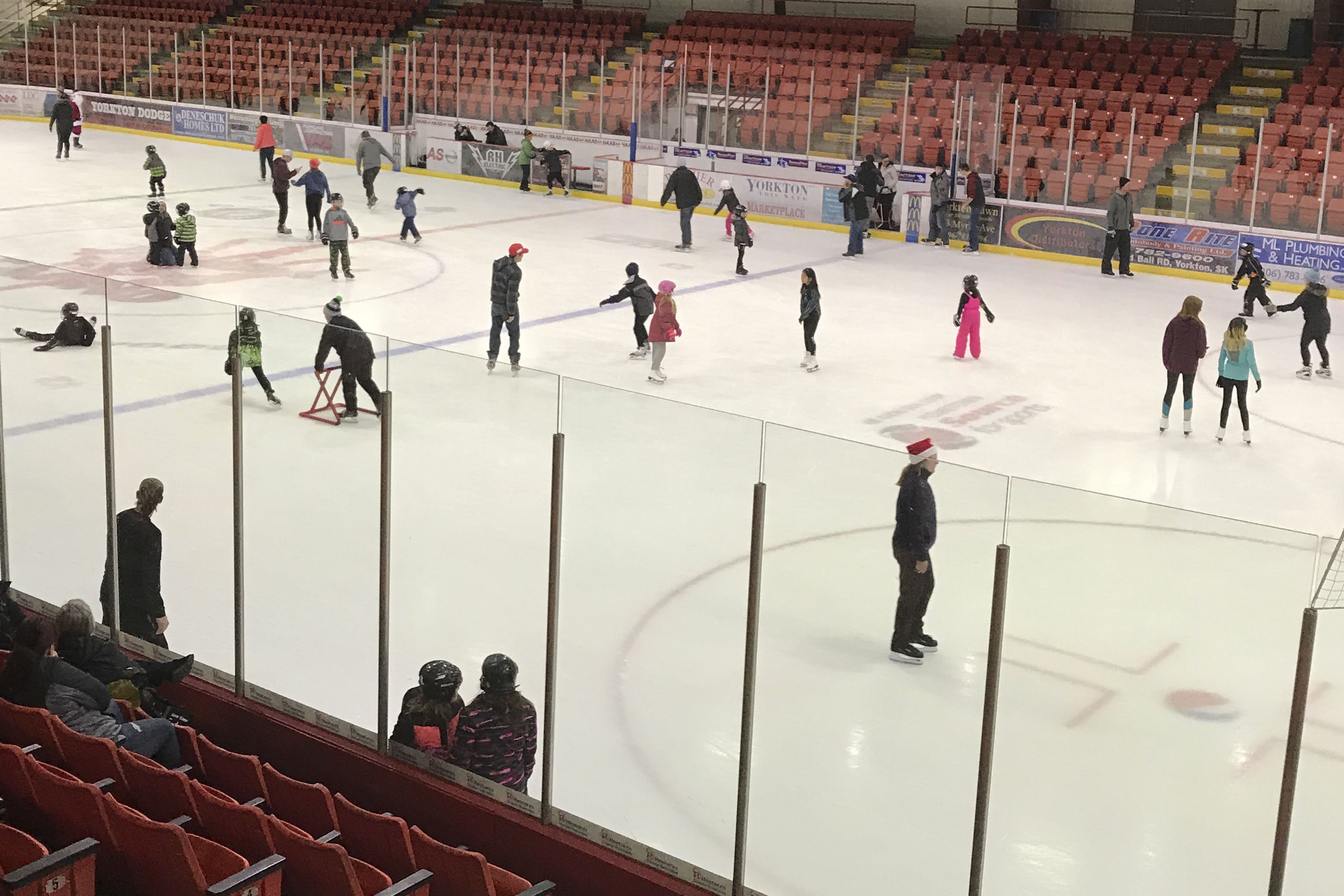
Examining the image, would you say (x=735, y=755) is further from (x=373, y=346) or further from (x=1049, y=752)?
(x=373, y=346)

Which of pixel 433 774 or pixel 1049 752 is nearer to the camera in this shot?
pixel 1049 752

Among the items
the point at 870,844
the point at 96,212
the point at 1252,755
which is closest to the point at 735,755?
the point at 870,844

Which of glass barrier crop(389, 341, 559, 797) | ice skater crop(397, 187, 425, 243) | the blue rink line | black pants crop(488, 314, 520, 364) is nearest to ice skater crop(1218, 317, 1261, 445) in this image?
black pants crop(488, 314, 520, 364)

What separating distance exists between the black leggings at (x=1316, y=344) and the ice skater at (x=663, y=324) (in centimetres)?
720

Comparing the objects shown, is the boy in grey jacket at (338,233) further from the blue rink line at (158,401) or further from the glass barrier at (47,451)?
the glass barrier at (47,451)

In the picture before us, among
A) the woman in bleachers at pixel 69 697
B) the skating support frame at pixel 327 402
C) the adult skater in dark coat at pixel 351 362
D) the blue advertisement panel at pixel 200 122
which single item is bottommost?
the woman in bleachers at pixel 69 697

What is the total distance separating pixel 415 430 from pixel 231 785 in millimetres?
1710

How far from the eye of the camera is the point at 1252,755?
14.8 feet

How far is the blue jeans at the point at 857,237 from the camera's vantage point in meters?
24.4

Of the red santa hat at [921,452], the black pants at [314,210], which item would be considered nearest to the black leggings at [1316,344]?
the red santa hat at [921,452]

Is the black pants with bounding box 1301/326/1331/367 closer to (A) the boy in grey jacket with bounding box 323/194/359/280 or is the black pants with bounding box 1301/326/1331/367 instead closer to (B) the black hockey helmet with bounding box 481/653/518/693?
(A) the boy in grey jacket with bounding box 323/194/359/280

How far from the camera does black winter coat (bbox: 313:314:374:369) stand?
6762mm

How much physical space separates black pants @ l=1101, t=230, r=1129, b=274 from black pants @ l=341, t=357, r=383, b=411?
1898 cm

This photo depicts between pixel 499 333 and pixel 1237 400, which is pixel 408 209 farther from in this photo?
pixel 1237 400
